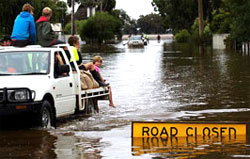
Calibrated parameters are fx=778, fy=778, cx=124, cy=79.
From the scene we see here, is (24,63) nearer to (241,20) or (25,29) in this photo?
(25,29)

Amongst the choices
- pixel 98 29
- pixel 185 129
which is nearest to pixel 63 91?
pixel 185 129

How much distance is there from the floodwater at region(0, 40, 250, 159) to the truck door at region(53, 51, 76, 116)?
12.6 inches

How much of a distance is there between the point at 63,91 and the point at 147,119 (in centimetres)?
190

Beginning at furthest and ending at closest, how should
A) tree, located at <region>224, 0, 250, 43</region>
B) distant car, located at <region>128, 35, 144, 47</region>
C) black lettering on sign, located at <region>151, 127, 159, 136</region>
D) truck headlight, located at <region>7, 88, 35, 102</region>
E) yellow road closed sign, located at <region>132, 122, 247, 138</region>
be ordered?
distant car, located at <region>128, 35, 144, 47</region> → tree, located at <region>224, 0, 250, 43</region> → truck headlight, located at <region>7, 88, 35, 102</region> → black lettering on sign, located at <region>151, 127, 159, 136</region> → yellow road closed sign, located at <region>132, 122, 247, 138</region>

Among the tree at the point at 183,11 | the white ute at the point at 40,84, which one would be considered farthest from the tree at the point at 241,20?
the white ute at the point at 40,84

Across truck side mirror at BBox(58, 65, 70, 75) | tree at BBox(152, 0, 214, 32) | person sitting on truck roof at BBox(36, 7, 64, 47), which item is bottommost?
truck side mirror at BBox(58, 65, 70, 75)

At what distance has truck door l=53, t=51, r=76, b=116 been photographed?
45.9 feet

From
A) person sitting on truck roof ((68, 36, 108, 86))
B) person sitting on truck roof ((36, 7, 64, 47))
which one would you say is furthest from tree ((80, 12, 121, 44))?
person sitting on truck roof ((36, 7, 64, 47))

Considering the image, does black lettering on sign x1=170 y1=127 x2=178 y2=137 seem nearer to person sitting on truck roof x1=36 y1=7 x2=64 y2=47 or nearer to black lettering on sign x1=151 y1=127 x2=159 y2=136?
black lettering on sign x1=151 y1=127 x2=159 y2=136

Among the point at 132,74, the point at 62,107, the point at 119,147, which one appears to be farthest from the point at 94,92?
the point at 132,74

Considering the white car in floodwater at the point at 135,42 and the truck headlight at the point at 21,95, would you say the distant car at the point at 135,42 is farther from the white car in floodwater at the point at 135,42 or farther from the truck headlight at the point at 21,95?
the truck headlight at the point at 21,95

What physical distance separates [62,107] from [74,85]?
826 millimetres

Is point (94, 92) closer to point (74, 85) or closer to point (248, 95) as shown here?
point (74, 85)

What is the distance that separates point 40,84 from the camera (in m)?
13.4
